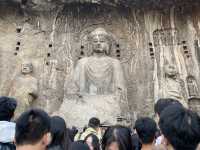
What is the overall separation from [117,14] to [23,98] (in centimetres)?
381

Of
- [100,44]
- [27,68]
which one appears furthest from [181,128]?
[27,68]

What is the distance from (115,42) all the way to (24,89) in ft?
10.1

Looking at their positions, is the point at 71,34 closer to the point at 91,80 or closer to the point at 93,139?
the point at 91,80

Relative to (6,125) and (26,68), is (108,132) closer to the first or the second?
(6,125)

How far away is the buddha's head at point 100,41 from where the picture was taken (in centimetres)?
953

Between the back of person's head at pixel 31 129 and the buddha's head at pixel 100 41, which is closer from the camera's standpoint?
the back of person's head at pixel 31 129

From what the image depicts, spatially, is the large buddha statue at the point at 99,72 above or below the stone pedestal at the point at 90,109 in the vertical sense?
above

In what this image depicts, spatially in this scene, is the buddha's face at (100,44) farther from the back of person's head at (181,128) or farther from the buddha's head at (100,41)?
the back of person's head at (181,128)

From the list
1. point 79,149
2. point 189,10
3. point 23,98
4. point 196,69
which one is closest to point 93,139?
point 79,149

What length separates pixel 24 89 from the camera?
29.2 ft

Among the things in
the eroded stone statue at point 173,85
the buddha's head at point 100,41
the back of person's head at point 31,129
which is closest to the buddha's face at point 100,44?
the buddha's head at point 100,41

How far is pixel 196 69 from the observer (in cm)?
945

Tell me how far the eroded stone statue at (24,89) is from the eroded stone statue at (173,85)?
3.53 metres

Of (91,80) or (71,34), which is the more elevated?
(71,34)
